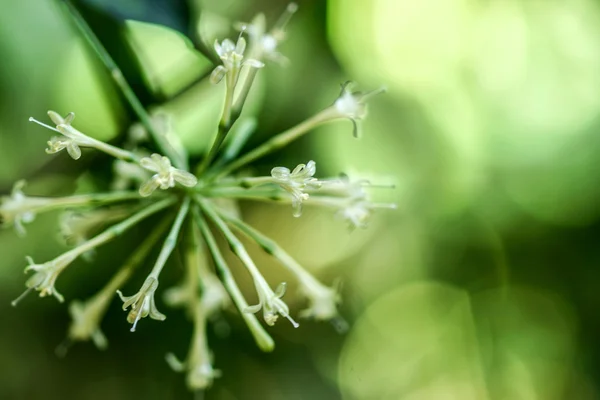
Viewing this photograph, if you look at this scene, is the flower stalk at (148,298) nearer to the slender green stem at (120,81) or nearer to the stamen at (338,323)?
the slender green stem at (120,81)

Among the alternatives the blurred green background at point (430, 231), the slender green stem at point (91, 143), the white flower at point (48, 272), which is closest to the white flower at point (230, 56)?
the slender green stem at point (91, 143)

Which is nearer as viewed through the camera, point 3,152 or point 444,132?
point 3,152

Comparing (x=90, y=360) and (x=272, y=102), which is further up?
(x=272, y=102)

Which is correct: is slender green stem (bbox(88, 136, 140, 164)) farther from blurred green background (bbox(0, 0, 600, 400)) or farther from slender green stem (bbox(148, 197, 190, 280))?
blurred green background (bbox(0, 0, 600, 400))

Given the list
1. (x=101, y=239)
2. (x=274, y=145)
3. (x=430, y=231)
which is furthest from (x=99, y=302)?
(x=430, y=231)

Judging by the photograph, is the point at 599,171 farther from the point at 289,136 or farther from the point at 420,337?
the point at 289,136

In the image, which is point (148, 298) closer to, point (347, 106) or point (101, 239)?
point (101, 239)

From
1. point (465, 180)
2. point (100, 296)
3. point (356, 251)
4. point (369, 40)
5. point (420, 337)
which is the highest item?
point (369, 40)

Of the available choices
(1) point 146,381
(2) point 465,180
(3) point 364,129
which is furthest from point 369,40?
(1) point 146,381
